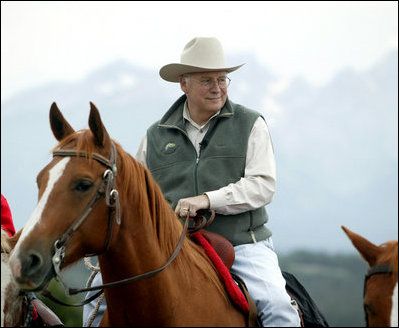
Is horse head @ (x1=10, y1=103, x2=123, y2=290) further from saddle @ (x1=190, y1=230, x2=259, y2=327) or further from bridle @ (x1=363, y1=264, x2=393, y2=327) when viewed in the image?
bridle @ (x1=363, y1=264, x2=393, y2=327)

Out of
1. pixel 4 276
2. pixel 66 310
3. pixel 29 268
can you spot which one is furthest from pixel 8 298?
pixel 66 310

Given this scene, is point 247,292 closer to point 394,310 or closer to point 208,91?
point 394,310

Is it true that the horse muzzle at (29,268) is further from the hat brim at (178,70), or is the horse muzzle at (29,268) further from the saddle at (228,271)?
the hat brim at (178,70)

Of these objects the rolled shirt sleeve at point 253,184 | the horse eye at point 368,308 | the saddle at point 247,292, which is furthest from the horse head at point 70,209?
the horse eye at point 368,308

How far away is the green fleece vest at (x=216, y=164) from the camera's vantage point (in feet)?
19.5

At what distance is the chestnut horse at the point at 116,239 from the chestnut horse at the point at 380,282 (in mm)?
1063

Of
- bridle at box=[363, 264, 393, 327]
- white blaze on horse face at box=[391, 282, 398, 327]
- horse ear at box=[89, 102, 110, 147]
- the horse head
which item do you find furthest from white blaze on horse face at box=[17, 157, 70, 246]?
white blaze on horse face at box=[391, 282, 398, 327]

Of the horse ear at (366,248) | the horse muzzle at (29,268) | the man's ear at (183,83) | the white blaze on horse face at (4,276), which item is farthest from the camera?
the man's ear at (183,83)

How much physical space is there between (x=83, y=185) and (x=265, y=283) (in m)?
1.63

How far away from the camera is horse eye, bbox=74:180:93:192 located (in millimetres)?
4551

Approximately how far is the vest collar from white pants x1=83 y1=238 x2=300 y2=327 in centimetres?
112

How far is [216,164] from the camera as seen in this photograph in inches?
237

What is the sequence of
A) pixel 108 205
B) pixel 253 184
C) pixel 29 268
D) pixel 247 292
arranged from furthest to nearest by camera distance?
pixel 253 184 → pixel 247 292 → pixel 108 205 → pixel 29 268

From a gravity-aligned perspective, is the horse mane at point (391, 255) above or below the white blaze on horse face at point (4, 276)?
below
